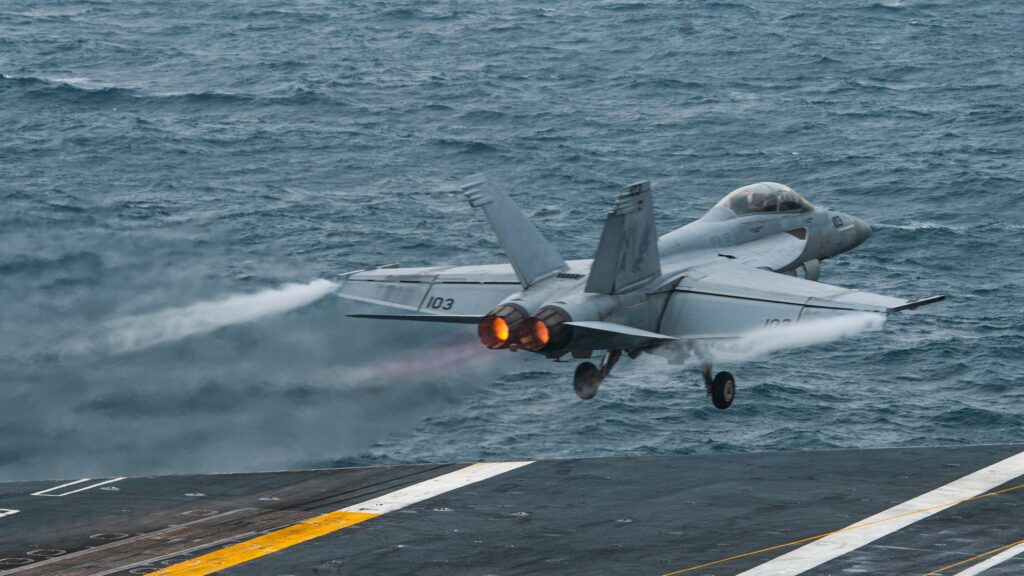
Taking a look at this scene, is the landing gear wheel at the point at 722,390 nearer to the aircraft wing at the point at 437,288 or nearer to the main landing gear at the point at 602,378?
the main landing gear at the point at 602,378

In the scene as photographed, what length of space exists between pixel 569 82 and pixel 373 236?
114 ft

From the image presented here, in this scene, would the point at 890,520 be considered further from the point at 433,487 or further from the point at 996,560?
the point at 433,487

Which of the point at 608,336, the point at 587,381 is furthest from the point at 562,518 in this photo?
the point at 608,336

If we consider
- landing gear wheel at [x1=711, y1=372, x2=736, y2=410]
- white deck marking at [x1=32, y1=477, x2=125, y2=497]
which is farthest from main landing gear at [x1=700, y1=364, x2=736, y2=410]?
white deck marking at [x1=32, y1=477, x2=125, y2=497]

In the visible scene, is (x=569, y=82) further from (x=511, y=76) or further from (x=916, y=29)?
(x=916, y=29)

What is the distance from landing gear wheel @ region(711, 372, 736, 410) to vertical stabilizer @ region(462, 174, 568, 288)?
5586 millimetres

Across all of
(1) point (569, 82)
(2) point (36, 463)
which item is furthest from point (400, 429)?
(1) point (569, 82)

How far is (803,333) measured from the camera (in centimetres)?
3641

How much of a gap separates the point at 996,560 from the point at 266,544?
59.7ft

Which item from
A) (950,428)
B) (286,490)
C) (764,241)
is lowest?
(950,428)

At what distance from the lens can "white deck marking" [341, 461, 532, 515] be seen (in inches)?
1609

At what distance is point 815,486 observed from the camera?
42000mm

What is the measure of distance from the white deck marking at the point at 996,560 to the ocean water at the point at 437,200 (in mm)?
20843

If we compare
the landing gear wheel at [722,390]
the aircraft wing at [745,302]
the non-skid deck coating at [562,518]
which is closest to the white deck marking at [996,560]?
the non-skid deck coating at [562,518]
